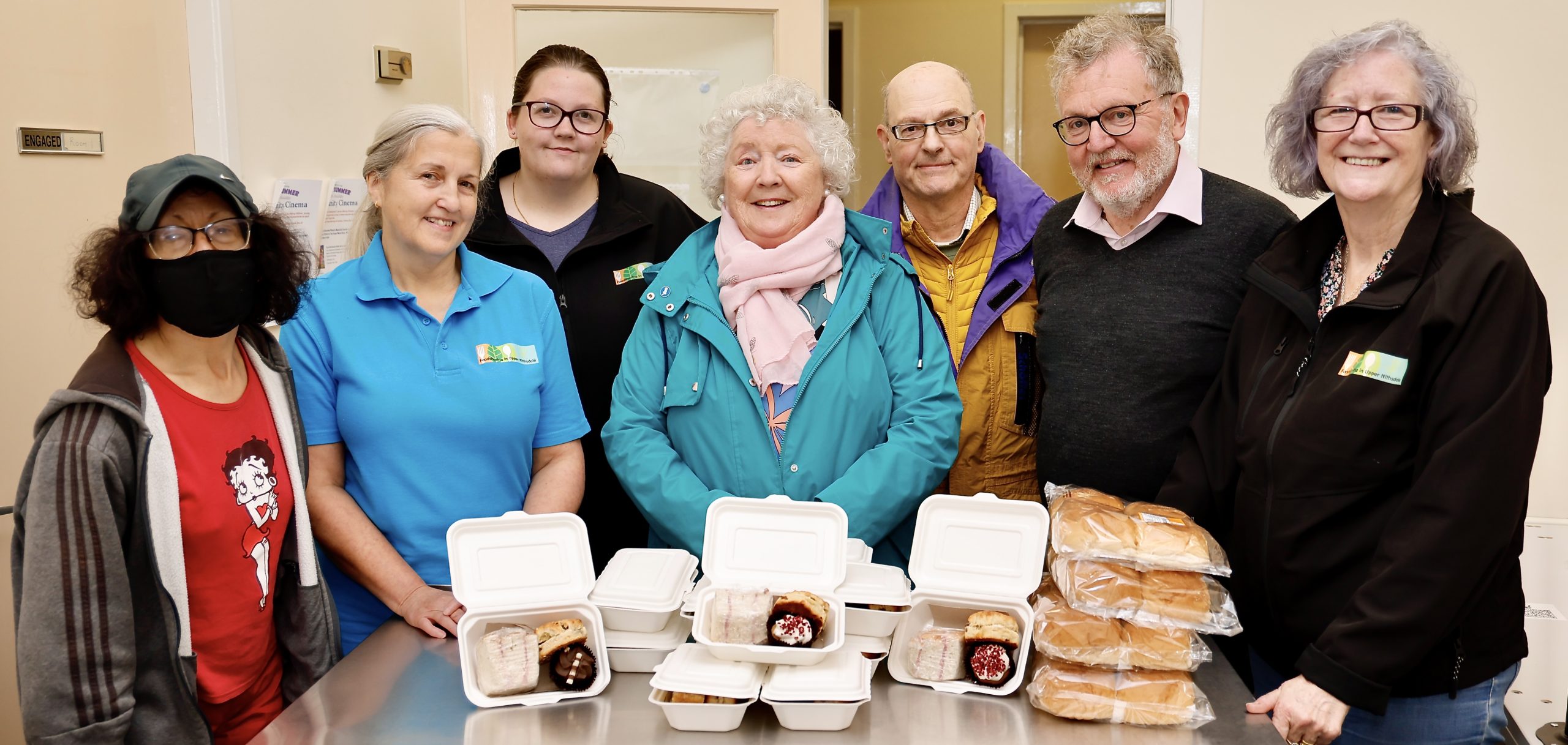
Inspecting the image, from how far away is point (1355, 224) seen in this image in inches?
68.4

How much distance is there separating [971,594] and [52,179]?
108 inches

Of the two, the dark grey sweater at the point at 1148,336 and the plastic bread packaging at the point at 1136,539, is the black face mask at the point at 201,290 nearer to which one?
the plastic bread packaging at the point at 1136,539

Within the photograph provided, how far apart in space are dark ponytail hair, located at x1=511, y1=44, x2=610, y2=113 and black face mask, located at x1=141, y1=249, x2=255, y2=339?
1.14 meters

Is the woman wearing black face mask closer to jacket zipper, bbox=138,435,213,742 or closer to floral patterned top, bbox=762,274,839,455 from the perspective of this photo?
jacket zipper, bbox=138,435,213,742

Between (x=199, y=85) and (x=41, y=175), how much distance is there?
600 mm

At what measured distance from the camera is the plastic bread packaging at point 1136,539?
4.88 ft

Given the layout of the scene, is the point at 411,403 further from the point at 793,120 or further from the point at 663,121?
the point at 663,121

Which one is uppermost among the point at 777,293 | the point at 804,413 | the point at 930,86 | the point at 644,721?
the point at 930,86

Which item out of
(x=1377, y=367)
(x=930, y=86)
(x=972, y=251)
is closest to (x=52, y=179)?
(x=930, y=86)

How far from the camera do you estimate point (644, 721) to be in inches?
58.0

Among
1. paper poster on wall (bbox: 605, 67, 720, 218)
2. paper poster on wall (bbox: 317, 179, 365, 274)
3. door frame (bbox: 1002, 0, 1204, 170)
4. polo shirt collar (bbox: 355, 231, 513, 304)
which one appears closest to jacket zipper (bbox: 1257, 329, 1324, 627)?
polo shirt collar (bbox: 355, 231, 513, 304)

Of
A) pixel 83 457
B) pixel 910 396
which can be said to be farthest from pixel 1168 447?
pixel 83 457

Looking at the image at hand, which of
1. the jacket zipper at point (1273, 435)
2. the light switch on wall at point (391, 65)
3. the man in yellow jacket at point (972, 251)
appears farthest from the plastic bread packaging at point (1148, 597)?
the light switch on wall at point (391, 65)

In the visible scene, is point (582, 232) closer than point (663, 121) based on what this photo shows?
Yes
